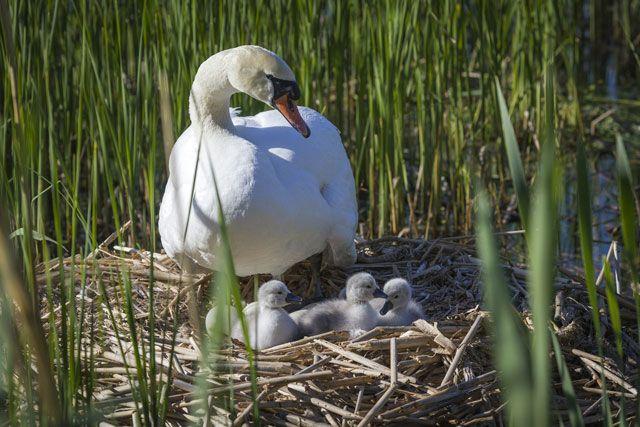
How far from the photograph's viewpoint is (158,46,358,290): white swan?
3338mm

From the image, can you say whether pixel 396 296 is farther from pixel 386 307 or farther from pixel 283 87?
pixel 283 87

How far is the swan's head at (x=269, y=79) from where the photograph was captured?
3520 mm

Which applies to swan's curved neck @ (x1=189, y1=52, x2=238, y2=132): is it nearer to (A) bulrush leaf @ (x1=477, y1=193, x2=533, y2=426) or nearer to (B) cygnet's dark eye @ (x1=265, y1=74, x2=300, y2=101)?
(B) cygnet's dark eye @ (x1=265, y1=74, x2=300, y2=101)

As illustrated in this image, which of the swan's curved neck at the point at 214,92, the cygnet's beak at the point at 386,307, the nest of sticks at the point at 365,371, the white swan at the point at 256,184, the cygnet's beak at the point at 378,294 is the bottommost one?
the nest of sticks at the point at 365,371

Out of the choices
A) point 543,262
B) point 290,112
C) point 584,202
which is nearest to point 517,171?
point 584,202

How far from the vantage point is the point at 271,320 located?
3.51m

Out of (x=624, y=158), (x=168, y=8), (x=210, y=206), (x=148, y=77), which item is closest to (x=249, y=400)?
(x=210, y=206)

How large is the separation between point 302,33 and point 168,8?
759mm

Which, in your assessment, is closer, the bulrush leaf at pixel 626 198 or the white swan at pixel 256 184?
the bulrush leaf at pixel 626 198

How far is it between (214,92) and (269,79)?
27 cm

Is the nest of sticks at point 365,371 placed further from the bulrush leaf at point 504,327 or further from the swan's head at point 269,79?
the bulrush leaf at point 504,327

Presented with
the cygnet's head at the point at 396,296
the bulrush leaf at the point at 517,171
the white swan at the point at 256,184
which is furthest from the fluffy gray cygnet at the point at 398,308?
the bulrush leaf at the point at 517,171

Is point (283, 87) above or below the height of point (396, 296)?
above

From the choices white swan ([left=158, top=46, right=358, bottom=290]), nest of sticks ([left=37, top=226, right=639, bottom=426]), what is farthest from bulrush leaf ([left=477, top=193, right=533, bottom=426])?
white swan ([left=158, top=46, right=358, bottom=290])
